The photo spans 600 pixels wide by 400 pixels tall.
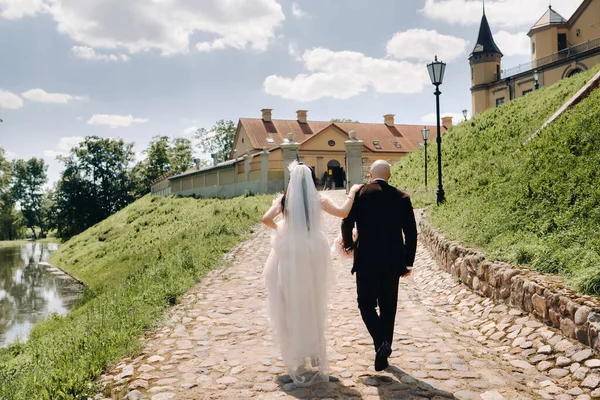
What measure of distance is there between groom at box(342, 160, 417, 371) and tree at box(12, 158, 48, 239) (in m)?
101

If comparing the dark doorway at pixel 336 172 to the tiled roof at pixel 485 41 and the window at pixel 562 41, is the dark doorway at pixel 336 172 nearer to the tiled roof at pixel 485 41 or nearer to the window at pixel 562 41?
the tiled roof at pixel 485 41

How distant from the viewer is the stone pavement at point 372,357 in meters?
4.27

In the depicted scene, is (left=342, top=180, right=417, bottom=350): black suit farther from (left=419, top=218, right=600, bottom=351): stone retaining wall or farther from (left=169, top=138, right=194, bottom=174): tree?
(left=169, top=138, right=194, bottom=174): tree

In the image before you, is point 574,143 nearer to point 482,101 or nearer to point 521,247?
point 521,247

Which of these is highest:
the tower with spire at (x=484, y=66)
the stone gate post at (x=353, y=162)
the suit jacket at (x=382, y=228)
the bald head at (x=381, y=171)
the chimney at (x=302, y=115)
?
→ the tower with spire at (x=484, y=66)

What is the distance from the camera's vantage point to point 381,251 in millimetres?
4531

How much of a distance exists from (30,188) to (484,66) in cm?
8534

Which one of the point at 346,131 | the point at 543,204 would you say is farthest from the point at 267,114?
the point at 543,204

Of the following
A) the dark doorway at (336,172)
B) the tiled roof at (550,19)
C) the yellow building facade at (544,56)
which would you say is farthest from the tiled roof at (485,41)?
the dark doorway at (336,172)

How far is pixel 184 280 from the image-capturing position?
9.31m

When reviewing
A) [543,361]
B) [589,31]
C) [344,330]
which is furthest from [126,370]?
[589,31]

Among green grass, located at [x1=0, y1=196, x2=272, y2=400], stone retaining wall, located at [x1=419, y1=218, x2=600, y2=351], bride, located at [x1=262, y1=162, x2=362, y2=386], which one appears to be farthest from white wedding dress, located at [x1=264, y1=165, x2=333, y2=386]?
stone retaining wall, located at [x1=419, y1=218, x2=600, y2=351]

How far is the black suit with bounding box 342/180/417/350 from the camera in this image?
4551 mm

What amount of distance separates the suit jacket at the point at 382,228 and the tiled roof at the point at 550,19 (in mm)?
48569
